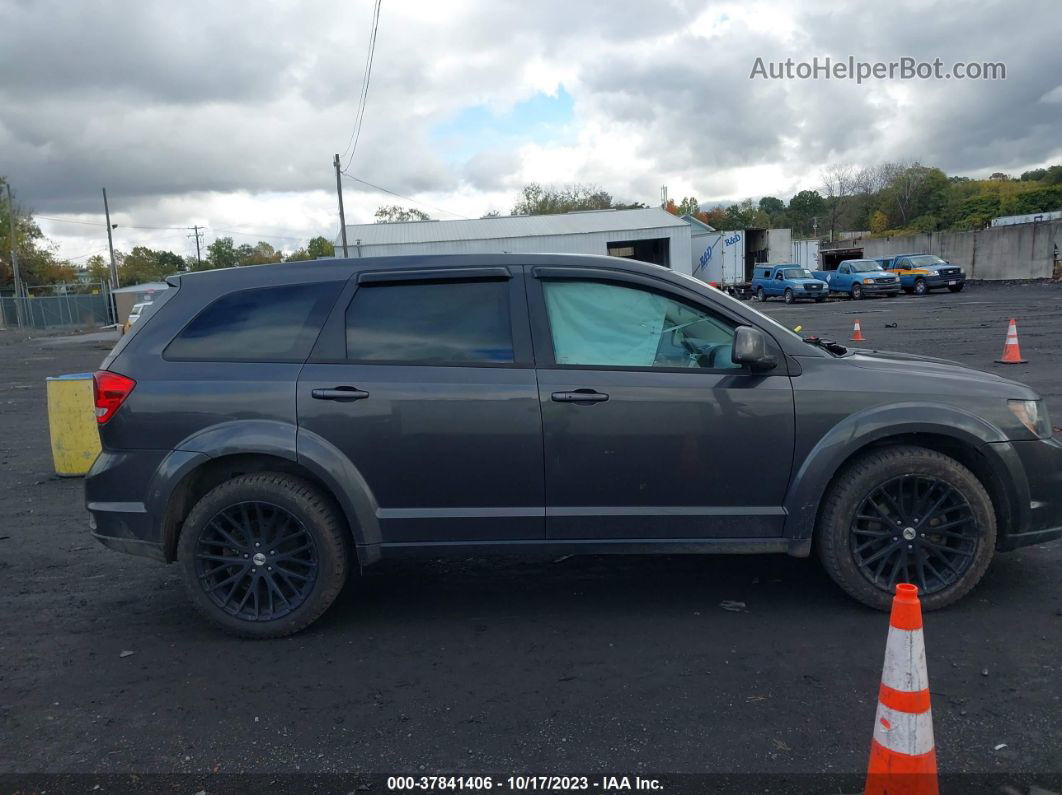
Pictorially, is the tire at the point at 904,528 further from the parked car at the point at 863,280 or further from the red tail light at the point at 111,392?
the parked car at the point at 863,280

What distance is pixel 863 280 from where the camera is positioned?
3541cm

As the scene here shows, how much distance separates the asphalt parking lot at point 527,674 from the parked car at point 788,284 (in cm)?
3326

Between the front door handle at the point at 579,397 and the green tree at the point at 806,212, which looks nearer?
the front door handle at the point at 579,397

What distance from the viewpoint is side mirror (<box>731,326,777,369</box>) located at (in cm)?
396

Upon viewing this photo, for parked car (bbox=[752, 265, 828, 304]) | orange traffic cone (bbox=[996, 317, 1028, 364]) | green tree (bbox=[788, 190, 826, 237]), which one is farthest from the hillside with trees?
orange traffic cone (bbox=[996, 317, 1028, 364])

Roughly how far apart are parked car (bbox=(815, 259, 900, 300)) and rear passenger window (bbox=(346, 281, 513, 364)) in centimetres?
3461

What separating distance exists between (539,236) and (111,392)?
42.4 meters

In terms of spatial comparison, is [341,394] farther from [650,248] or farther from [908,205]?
[908,205]

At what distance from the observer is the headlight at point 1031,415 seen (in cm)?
419

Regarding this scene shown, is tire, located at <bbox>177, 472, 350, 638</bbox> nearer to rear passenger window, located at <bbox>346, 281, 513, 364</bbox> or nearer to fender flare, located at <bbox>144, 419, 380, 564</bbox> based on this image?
fender flare, located at <bbox>144, 419, 380, 564</bbox>

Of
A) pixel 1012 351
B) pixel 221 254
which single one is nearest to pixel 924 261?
pixel 1012 351

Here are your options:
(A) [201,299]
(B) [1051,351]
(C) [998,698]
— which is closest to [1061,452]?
(C) [998,698]

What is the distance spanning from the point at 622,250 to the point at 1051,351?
40827 millimetres

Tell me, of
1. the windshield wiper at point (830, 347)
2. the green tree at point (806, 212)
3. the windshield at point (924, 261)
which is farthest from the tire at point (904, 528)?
the green tree at point (806, 212)
